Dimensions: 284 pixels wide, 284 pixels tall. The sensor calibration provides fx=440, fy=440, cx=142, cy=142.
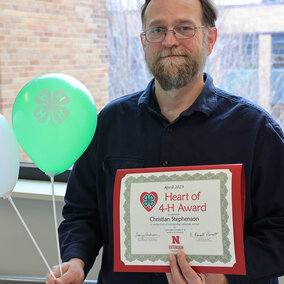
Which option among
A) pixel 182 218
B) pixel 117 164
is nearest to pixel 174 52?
pixel 117 164

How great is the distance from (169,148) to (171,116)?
0.12 metres

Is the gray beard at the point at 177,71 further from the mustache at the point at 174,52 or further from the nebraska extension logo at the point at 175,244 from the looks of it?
the nebraska extension logo at the point at 175,244

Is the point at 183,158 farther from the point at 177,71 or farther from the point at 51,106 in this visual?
the point at 51,106

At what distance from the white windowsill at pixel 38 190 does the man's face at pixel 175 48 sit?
0.98 metres

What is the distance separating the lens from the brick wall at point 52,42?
107 inches

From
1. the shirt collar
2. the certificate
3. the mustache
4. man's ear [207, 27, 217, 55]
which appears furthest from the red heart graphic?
man's ear [207, 27, 217, 55]

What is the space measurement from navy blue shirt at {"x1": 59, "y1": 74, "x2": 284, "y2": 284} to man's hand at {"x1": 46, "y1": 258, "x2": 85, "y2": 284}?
0.04 m

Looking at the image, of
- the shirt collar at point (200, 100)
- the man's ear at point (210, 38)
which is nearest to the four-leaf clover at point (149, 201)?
the shirt collar at point (200, 100)

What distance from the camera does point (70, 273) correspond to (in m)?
1.36

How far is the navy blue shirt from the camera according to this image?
1348 millimetres

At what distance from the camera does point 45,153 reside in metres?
1.35

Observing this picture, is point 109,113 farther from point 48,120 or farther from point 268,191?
point 268,191

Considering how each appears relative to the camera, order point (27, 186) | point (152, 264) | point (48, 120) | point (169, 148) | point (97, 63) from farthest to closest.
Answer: point (97, 63) → point (27, 186) → point (169, 148) → point (48, 120) → point (152, 264)

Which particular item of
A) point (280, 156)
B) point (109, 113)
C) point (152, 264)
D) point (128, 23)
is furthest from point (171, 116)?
point (128, 23)
